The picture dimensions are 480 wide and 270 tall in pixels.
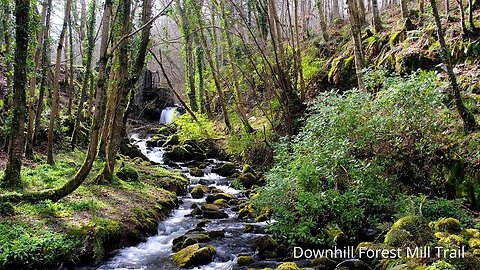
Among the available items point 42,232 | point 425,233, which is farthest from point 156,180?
point 425,233

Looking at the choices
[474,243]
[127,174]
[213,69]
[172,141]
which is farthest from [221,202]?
[172,141]

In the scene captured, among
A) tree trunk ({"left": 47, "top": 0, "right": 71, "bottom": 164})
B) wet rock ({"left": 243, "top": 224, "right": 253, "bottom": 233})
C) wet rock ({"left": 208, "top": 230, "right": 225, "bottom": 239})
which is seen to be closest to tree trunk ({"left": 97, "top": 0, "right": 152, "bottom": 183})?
tree trunk ({"left": 47, "top": 0, "right": 71, "bottom": 164})

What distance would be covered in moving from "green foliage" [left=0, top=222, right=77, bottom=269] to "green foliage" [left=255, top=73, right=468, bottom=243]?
13.9 feet

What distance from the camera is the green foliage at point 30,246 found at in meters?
6.11

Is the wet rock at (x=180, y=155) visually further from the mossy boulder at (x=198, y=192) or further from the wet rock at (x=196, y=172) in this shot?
the mossy boulder at (x=198, y=192)

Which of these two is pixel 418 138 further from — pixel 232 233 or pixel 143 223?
pixel 143 223

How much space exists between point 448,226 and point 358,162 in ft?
7.59

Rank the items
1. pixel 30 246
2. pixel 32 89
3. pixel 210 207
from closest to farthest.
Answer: pixel 30 246 → pixel 210 207 → pixel 32 89

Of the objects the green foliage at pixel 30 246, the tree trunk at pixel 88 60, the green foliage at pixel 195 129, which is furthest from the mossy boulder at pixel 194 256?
the green foliage at pixel 195 129

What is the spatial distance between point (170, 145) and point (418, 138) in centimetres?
1760

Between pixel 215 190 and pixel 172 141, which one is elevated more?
pixel 172 141

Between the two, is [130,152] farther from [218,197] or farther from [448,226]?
[448,226]

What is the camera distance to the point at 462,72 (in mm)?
9633

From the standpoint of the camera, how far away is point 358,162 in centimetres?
797
